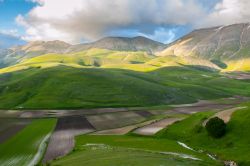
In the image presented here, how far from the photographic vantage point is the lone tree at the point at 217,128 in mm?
72456

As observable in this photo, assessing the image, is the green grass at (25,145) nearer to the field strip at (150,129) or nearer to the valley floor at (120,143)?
the valley floor at (120,143)

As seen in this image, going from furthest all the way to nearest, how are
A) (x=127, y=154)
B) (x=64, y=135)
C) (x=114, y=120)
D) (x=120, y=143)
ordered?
(x=114, y=120) < (x=64, y=135) < (x=120, y=143) < (x=127, y=154)

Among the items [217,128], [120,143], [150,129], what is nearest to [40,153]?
[120,143]

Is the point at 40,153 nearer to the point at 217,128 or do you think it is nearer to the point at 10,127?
the point at 217,128

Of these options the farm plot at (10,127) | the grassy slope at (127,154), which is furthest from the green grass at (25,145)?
the grassy slope at (127,154)

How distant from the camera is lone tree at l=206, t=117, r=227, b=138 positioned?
72456 mm

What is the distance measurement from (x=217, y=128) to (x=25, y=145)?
50816 millimetres

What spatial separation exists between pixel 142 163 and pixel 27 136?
65.6 m

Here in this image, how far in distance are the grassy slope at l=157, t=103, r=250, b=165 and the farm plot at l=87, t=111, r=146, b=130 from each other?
108ft

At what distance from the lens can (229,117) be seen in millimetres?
79750

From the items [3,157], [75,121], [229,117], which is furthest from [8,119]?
[229,117]

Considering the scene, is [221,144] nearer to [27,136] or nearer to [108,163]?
[108,163]

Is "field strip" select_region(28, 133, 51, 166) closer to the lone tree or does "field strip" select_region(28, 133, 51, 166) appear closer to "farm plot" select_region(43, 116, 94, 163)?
"farm plot" select_region(43, 116, 94, 163)

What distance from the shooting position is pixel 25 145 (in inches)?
3410
